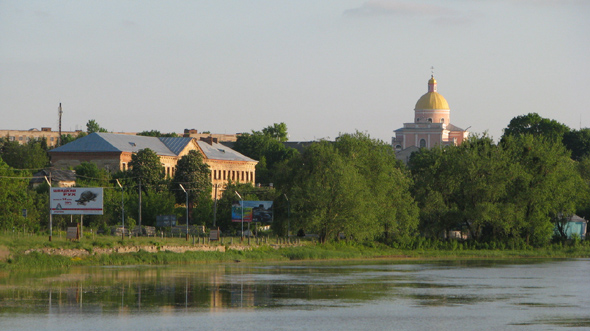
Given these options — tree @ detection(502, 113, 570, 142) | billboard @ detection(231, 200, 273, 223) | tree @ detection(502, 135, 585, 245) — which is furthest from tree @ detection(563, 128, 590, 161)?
billboard @ detection(231, 200, 273, 223)

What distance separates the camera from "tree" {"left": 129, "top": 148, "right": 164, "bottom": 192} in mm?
112562

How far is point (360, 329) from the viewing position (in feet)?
103

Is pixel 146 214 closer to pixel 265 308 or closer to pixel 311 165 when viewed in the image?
pixel 311 165

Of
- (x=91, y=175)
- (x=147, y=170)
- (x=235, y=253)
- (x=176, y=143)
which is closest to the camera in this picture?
(x=235, y=253)

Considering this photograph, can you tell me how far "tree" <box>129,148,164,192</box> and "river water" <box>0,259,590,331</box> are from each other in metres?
53.2

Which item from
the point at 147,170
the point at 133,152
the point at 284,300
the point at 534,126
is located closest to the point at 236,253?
the point at 284,300

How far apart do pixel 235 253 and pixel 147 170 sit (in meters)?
45.0

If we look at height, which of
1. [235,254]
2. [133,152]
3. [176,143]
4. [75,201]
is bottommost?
[235,254]

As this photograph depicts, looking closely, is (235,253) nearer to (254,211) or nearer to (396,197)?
(254,211)

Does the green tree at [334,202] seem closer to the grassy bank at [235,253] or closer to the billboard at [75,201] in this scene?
the grassy bank at [235,253]

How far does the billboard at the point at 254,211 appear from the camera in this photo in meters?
83.8

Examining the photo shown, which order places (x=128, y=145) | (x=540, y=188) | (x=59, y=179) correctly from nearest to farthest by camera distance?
(x=540, y=188), (x=59, y=179), (x=128, y=145)

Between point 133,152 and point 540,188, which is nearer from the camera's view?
point 540,188

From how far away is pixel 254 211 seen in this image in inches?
3327
